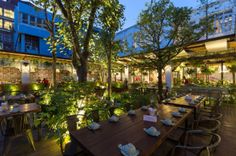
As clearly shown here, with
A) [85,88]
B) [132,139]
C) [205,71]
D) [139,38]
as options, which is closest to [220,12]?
[205,71]

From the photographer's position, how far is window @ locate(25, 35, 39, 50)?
18.3m

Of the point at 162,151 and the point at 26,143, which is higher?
the point at 162,151

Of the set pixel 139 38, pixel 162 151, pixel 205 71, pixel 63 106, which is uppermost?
pixel 139 38

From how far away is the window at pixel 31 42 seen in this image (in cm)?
1828

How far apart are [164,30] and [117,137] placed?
528cm

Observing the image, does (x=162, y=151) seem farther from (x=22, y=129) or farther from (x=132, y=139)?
(x=22, y=129)

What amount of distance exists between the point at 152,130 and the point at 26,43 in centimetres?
2117

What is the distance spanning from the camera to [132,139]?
1.82 meters

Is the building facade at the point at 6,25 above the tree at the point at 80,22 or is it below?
above

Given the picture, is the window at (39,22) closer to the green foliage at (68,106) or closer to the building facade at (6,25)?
the building facade at (6,25)

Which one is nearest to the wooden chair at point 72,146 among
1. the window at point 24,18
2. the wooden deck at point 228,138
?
the wooden deck at point 228,138

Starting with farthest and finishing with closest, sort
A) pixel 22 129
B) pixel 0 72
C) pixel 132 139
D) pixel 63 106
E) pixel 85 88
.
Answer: pixel 0 72, pixel 85 88, pixel 63 106, pixel 22 129, pixel 132 139

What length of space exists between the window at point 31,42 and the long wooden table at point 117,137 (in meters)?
20.4

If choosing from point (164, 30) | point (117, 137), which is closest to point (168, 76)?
point (164, 30)
